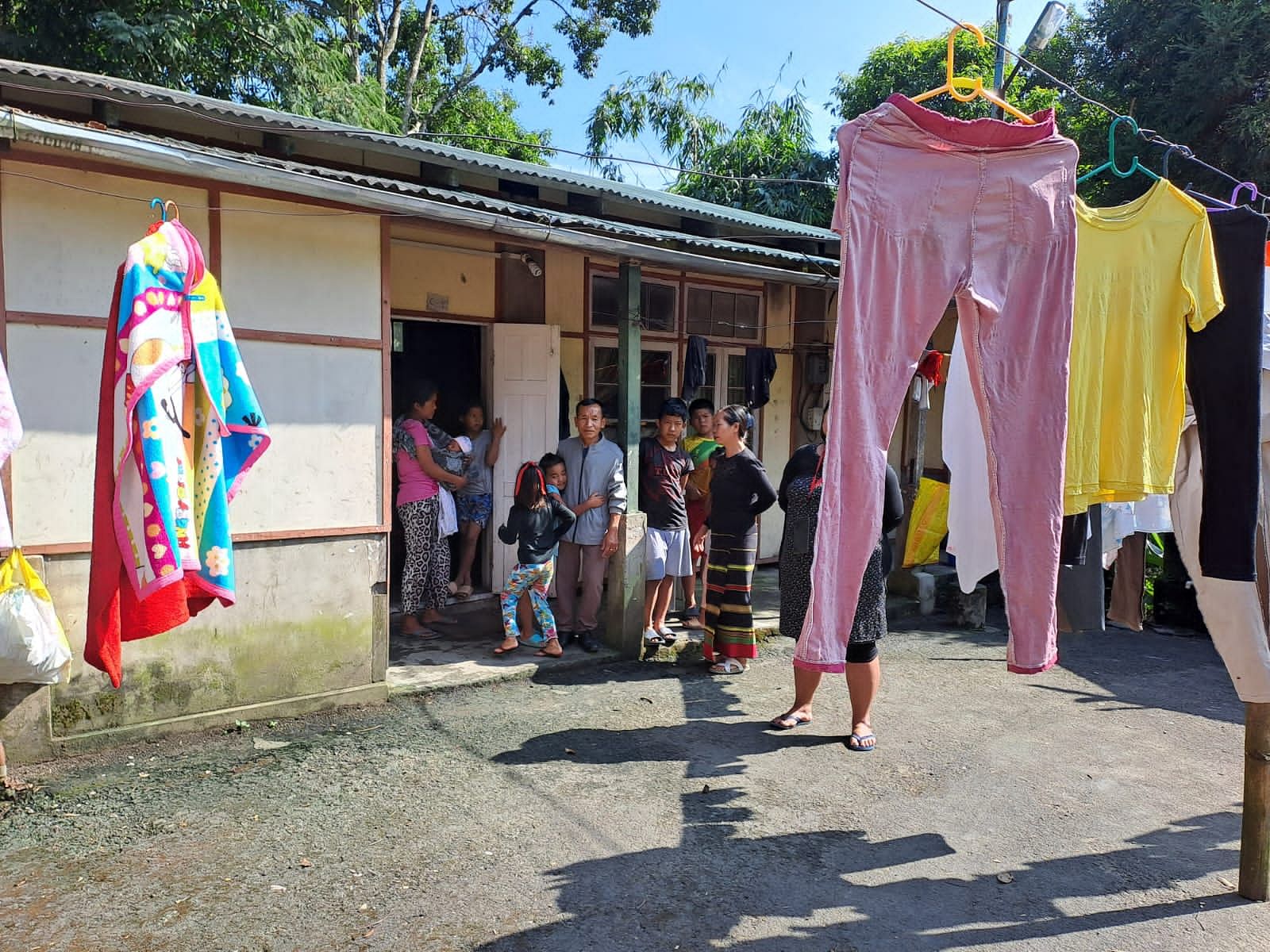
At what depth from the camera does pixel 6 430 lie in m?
3.21

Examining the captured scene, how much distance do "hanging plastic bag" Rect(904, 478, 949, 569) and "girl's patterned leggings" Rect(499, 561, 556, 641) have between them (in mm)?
4109

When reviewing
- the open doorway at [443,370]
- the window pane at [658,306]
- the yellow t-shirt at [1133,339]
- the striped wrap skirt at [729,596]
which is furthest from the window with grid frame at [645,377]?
the yellow t-shirt at [1133,339]

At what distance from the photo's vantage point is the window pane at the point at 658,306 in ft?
27.2

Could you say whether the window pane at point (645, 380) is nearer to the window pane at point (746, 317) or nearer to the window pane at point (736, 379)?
the window pane at point (736, 379)

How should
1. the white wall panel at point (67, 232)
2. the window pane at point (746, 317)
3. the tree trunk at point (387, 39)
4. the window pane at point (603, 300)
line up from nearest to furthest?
the white wall panel at point (67, 232)
the window pane at point (603, 300)
the window pane at point (746, 317)
the tree trunk at point (387, 39)

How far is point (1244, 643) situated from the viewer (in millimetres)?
3287

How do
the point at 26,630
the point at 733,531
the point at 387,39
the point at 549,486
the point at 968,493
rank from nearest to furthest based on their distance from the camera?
the point at 968,493
the point at 26,630
the point at 733,531
the point at 549,486
the point at 387,39

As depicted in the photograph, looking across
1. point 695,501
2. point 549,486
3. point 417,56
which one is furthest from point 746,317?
point 417,56

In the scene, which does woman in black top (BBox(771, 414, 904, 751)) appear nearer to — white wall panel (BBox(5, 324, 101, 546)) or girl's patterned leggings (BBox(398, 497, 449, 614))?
girl's patterned leggings (BBox(398, 497, 449, 614))

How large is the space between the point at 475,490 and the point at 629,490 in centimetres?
144

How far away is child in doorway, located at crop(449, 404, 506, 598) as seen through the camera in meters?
7.11

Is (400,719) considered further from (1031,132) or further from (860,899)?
(1031,132)

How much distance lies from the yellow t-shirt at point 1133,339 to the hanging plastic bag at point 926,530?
18.0 ft

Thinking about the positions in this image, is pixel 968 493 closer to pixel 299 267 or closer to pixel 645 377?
pixel 299 267
